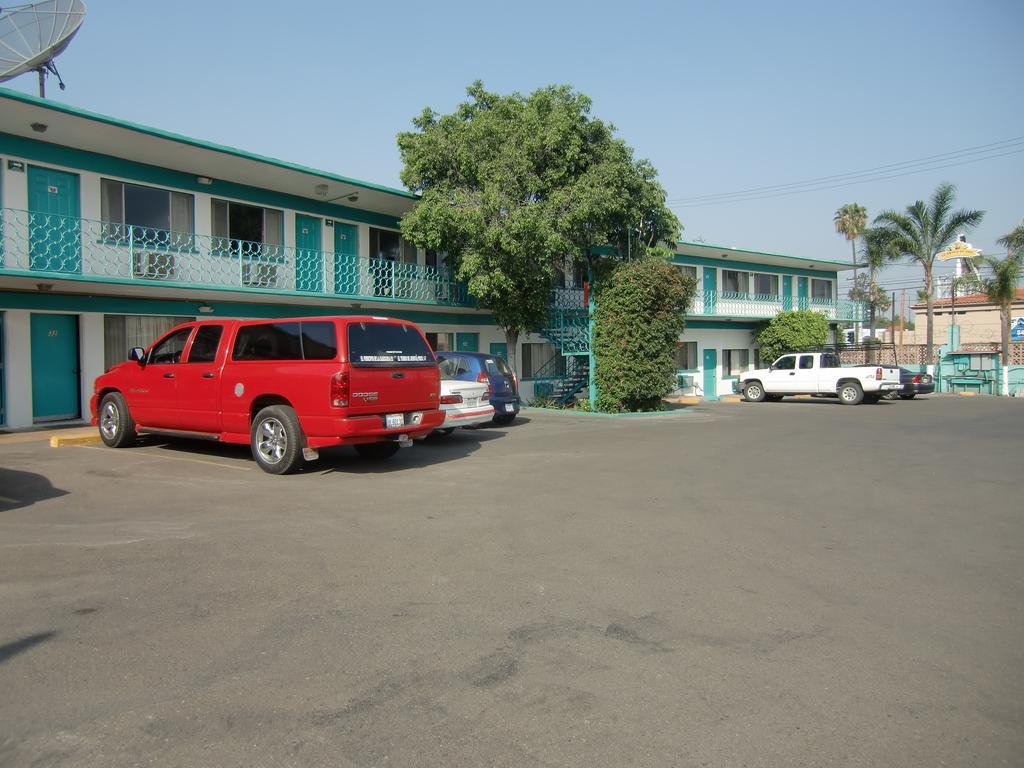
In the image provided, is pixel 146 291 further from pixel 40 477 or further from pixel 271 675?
pixel 271 675

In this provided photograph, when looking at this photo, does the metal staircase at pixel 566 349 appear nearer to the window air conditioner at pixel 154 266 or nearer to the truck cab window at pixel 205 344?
the window air conditioner at pixel 154 266

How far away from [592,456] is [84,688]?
876 centimetres

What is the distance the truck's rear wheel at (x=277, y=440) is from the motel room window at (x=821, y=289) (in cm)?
3537

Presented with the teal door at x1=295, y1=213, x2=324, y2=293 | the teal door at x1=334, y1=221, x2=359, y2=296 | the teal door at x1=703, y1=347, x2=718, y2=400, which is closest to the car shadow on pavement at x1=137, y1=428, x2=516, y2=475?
the teal door at x1=295, y1=213, x2=324, y2=293

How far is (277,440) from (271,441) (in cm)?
11

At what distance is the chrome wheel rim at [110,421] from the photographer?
11648 mm

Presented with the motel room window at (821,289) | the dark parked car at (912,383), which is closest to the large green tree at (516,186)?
the dark parked car at (912,383)

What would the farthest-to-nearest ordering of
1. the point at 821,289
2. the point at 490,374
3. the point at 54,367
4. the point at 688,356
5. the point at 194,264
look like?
the point at 821,289 < the point at 688,356 < the point at 194,264 < the point at 490,374 < the point at 54,367

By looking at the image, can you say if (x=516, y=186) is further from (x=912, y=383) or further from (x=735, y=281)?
(x=735, y=281)

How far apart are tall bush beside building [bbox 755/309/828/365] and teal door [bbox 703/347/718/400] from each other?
9.34 feet

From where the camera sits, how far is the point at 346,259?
789 inches

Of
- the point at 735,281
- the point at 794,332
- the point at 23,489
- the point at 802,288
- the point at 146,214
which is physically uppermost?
the point at 802,288

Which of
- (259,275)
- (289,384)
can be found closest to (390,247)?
(259,275)

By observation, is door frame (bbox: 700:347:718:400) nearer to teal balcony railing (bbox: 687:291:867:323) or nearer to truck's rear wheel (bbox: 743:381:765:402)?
teal balcony railing (bbox: 687:291:867:323)
